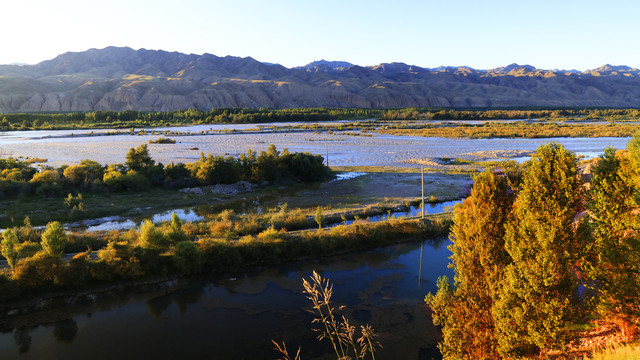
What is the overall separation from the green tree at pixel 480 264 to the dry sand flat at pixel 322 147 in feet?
Answer: 151

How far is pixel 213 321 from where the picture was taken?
17734 mm

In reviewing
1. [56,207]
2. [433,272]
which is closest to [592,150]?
[433,272]

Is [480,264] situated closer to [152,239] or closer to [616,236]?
[616,236]

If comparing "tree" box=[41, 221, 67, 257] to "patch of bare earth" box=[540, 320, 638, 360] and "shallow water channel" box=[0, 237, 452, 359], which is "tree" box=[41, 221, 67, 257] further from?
"patch of bare earth" box=[540, 320, 638, 360]

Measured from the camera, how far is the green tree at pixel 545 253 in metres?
10.5

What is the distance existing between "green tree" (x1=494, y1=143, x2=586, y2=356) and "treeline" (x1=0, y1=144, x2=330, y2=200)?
35961 mm

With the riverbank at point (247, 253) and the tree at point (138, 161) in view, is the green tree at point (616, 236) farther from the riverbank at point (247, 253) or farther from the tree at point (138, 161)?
the tree at point (138, 161)

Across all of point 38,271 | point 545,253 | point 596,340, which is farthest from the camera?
A: point 38,271

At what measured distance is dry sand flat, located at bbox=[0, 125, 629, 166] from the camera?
6178cm

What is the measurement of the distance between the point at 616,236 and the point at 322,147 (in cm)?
6419

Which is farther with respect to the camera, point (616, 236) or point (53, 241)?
point (53, 241)

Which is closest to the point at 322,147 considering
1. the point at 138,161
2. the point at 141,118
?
the point at 138,161

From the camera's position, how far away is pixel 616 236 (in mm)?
11617

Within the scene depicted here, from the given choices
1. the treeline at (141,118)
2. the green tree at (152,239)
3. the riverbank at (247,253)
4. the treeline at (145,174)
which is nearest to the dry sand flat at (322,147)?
the treeline at (145,174)
